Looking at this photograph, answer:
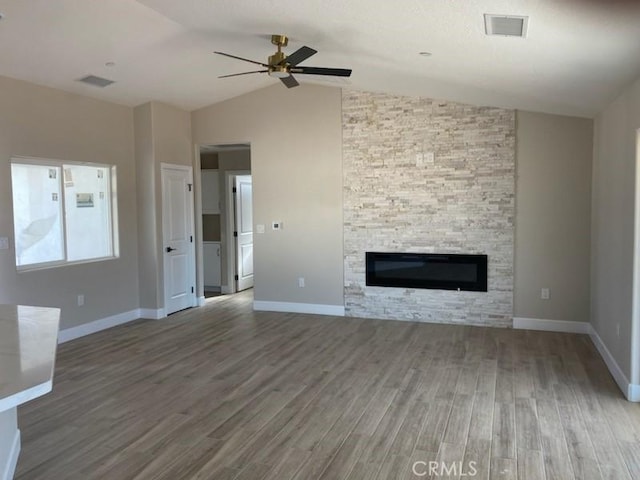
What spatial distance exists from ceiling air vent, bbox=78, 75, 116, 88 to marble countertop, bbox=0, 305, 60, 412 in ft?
11.0

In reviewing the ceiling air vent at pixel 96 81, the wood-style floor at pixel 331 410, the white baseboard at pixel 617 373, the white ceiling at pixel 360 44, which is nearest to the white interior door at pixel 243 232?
the white ceiling at pixel 360 44

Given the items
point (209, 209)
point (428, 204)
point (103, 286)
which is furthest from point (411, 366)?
point (209, 209)

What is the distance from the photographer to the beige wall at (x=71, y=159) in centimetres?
500

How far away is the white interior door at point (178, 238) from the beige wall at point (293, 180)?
31.5 inches

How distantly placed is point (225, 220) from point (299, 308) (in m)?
2.52

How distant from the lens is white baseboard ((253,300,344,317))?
6.86m

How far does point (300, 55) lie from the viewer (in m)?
3.97

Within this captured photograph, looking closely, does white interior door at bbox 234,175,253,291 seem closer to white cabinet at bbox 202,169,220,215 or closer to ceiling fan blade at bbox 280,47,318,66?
white cabinet at bbox 202,169,220,215

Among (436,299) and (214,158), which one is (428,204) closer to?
(436,299)

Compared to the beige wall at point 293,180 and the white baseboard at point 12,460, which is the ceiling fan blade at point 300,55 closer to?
the beige wall at point 293,180

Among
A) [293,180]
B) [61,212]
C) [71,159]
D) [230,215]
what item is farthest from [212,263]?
[71,159]

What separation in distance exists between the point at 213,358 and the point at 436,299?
9.62 feet

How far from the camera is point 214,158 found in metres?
9.23

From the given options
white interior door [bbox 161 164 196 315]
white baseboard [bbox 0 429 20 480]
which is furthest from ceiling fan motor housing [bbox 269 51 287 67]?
white baseboard [bbox 0 429 20 480]
